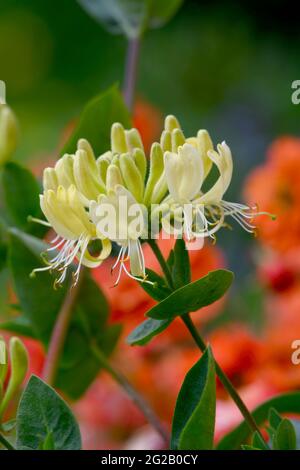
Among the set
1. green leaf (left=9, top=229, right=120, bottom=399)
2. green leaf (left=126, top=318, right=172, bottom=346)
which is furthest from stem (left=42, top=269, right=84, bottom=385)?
green leaf (left=126, top=318, right=172, bottom=346)

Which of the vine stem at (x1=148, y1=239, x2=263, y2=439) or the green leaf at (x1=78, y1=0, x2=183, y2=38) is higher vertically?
the green leaf at (x1=78, y1=0, x2=183, y2=38)

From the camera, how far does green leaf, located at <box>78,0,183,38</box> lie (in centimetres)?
61

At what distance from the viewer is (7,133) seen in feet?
1.57

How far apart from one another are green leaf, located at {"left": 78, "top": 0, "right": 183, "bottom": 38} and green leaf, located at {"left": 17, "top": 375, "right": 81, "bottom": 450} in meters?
0.33

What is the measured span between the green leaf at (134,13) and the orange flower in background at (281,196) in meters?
0.16

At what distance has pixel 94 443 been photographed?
0.72m

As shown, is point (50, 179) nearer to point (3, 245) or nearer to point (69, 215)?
point (69, 215)

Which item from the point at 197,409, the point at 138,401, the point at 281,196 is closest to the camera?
the point at 197,409

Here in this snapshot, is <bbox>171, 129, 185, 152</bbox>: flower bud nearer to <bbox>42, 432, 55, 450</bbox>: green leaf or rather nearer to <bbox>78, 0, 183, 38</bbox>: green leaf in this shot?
<bbox>42, 432, 55, 450</bbox>: green leaf

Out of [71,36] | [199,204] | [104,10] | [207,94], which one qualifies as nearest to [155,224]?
[199,204]

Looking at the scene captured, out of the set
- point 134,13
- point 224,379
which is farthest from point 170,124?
point 134,13

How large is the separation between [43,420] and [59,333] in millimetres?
127
